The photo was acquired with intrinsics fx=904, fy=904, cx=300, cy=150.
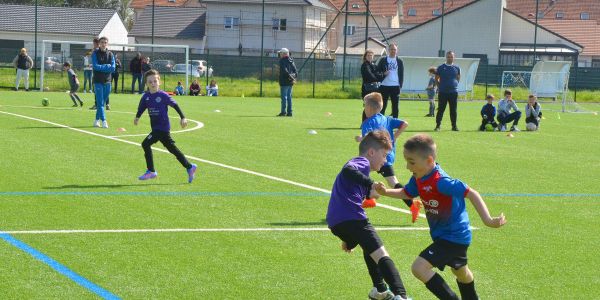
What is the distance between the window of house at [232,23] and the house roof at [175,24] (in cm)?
513

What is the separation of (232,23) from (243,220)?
211 ft

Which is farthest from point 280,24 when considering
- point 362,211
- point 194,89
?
Result: point 362,211

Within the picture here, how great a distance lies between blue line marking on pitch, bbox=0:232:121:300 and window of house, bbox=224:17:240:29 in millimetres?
64256

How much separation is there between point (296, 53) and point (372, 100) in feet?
201

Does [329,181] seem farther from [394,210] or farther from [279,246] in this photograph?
[279,246]

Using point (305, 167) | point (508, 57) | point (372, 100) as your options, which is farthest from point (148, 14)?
point (372, 100)

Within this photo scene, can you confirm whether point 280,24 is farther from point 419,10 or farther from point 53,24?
point 419,10

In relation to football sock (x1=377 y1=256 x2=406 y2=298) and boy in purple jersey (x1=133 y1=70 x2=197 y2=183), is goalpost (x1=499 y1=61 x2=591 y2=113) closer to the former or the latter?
boy in purple jersey (x1=133 y1=70 x2=197 y2=183)

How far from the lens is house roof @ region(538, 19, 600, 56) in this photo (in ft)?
246

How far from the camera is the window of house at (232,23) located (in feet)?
239

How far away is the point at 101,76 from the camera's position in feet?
70.9

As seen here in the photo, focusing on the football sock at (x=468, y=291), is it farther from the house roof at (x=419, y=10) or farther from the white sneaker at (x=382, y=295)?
the house roof at (x=419, y=10)

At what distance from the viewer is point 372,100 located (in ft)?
33.1

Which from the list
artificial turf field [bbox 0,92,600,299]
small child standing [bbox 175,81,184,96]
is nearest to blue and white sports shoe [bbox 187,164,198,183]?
artificial turf field [bbox 0,92,600,299]
